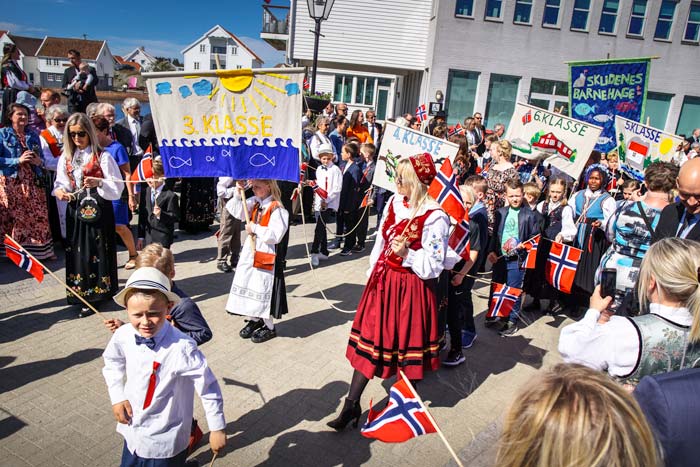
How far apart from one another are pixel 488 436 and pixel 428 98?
772 inches

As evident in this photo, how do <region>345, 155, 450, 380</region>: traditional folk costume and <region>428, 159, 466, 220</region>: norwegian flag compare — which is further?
<region>428, 159, 466, 220</region>: norwegian flag

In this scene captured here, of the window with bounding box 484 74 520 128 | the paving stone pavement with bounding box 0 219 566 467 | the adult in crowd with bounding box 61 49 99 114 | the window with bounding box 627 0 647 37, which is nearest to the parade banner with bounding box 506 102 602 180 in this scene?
the paving stone pavement with bounding box 0 219 566 467

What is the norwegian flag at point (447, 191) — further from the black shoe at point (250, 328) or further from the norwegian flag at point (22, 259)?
the norwegian flag at point (22, 259)

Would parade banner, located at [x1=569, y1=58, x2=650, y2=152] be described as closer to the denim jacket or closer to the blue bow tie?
the blue bow tie


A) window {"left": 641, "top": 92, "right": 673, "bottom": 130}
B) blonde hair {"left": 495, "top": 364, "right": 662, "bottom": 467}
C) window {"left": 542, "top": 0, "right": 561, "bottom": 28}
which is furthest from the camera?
window {"left": 641, "top": 92, "right": 673, "bottom": 130}

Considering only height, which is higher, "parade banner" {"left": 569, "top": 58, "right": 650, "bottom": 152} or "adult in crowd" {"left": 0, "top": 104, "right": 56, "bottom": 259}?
"parade banner" {"left": 569, "top": 58, "right": 650, "bottom": 152}

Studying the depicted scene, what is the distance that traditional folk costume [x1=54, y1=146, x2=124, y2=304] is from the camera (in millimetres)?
4957

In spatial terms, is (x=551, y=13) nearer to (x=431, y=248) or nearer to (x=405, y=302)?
(x=431, y=248)

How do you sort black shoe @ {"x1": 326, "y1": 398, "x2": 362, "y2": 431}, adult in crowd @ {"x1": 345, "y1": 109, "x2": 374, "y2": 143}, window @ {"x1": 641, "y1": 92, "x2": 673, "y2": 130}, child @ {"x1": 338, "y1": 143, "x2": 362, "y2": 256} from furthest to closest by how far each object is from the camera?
window @ {"x1": 641, "y1": 92, "x2": 673, "y2": 130} → adult in crowd @ {"x1": 345, "y1": 109, "x2": 374, "y2": 143} → child @ {"x1": 338, "y1": 143, "x2": 362, "y2": 256} → black shoe @ {"x1": 326, "y1": 398, "x2": 362, "y2": 431}

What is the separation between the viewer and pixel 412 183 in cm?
349

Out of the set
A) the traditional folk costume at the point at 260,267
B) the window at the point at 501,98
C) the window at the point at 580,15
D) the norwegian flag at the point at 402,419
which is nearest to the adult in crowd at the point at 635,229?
the norwegian flag at the point at 402,419

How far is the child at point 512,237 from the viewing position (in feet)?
17.8

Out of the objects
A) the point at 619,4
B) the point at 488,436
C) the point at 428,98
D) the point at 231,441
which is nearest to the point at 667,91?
the point at 619,4

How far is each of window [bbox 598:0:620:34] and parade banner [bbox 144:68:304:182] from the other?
21.6 metres
